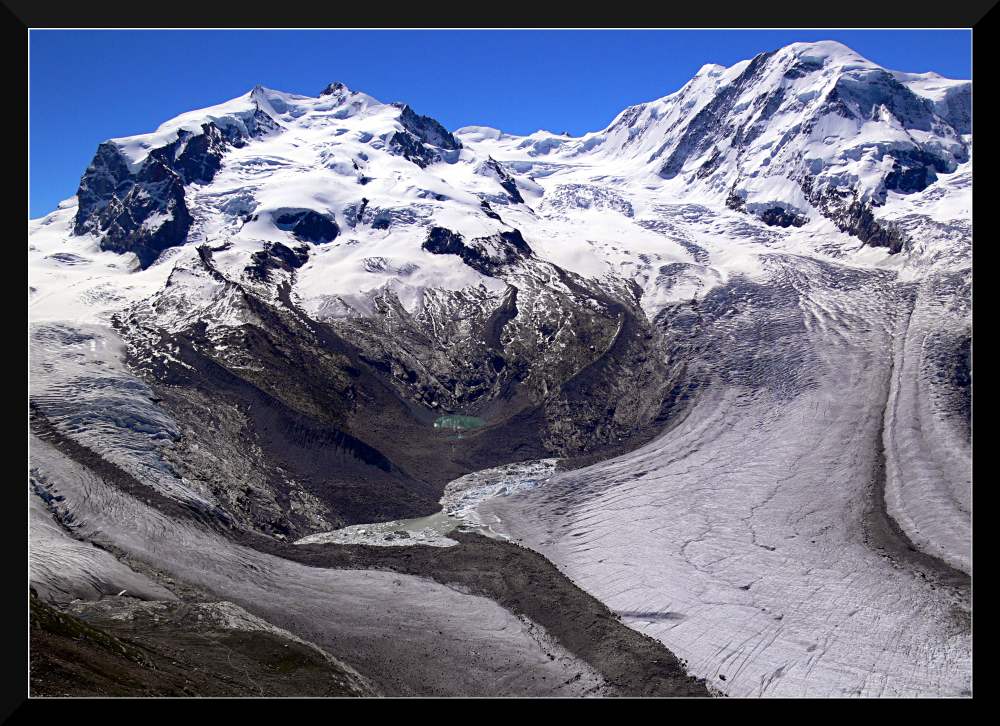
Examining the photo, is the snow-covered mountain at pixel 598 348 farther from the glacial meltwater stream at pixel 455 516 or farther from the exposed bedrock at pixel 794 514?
the glacial meltwater stream at pixel 455 516

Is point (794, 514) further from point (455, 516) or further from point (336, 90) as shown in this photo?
point (336, 90)

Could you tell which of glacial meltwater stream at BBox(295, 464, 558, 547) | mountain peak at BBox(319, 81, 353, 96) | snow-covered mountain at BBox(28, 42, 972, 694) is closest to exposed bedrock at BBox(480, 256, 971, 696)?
snow-covered mountain at BBox(28, 42, 972, 694)

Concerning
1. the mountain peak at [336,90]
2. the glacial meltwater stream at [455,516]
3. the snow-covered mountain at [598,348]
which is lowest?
the glacial meltwater stream at [455,516]

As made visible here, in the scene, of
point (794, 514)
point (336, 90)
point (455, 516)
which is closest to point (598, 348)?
point (455, 516)

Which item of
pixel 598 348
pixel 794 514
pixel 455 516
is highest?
pixel 598 348

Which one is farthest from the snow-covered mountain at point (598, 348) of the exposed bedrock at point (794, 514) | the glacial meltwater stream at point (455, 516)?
the glacial meltwater stream at point (455, 516)

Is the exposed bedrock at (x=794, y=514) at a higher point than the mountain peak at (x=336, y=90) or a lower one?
lower

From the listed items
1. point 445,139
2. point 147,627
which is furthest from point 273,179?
point 147,627
